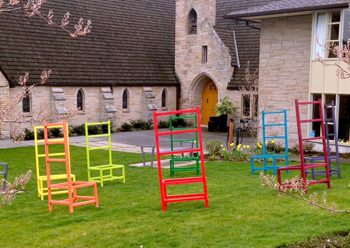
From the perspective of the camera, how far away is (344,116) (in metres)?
19.5

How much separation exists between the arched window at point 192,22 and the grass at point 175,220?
69.4ft

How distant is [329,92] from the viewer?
773 inches

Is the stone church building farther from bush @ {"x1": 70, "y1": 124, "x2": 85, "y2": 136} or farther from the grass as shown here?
the grass

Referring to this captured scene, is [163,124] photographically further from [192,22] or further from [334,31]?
[334,31]

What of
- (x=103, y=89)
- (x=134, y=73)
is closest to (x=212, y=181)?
(x=103, y=89)

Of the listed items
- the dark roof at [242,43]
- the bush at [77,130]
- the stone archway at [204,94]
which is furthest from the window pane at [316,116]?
the stone archway at [204,94]

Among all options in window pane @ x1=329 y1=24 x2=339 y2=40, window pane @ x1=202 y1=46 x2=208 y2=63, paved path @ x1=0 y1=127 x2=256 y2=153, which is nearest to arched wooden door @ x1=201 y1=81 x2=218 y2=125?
window pane @ x1=202 y1=46 x2=208 y2=63

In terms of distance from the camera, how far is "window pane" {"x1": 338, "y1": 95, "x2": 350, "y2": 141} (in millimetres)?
19362

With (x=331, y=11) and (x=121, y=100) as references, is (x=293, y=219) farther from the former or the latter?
(x=121, y=100)

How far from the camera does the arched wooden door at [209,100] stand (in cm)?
3366

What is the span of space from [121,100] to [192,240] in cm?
2333

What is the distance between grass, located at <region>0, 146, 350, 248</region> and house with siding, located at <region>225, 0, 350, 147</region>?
726 cm

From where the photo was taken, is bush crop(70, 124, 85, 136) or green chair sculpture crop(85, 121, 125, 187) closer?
green chair sculpture crop(85, 121, 125, 187)

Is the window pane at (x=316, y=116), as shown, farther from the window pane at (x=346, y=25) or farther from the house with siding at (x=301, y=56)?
the window pane at (x=346, y=25)
